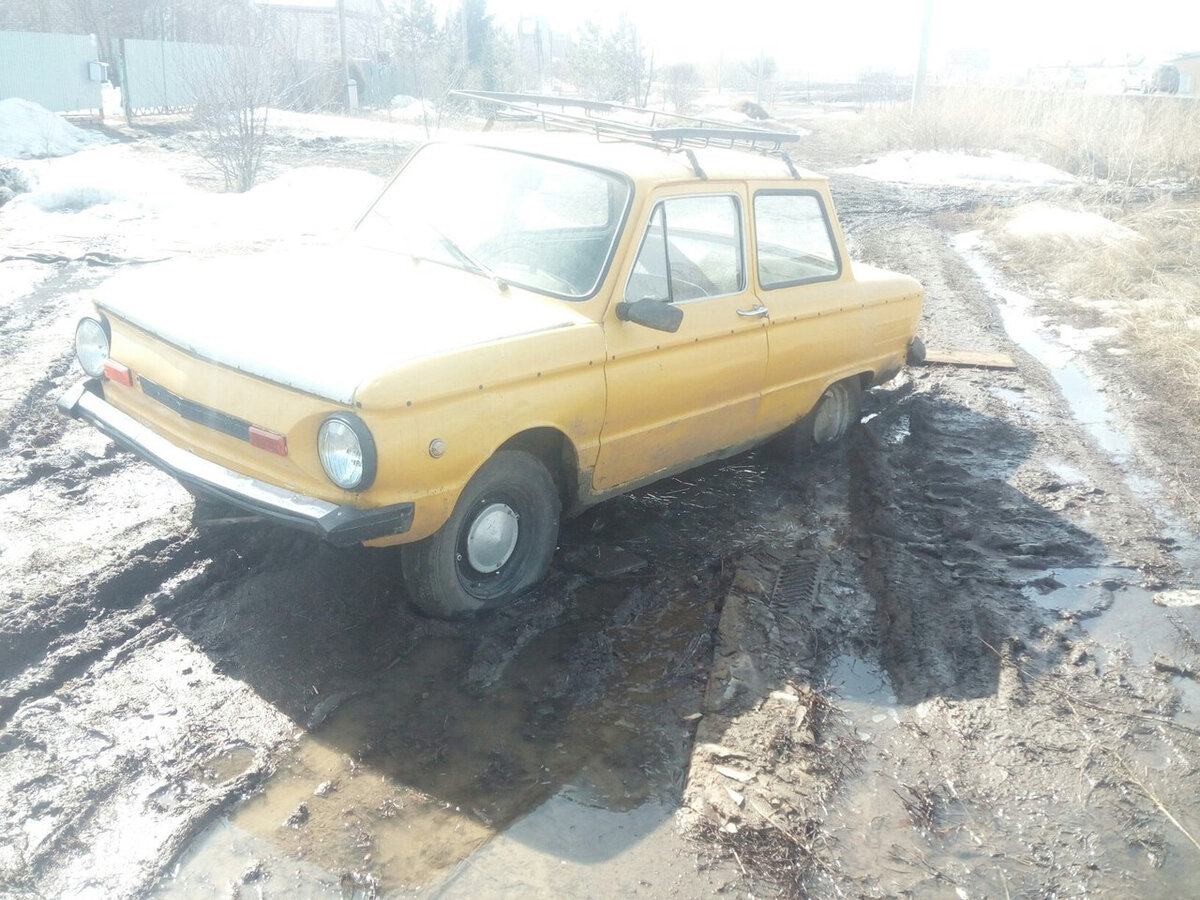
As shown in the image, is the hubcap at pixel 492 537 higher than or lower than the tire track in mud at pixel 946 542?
higher

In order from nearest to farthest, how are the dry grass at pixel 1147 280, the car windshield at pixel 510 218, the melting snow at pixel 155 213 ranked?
the car windshield at pixel 510 218 < the dry grass at pixel 1147 280 < the melting snow at pixel 155 213

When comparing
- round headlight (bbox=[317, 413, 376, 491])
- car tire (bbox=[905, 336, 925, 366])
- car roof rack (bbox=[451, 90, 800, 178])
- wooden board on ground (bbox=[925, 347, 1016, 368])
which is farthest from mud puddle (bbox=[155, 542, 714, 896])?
wooden board on ground (bbox=[925, 347, 1016, 368])

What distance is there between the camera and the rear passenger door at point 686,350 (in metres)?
4.44

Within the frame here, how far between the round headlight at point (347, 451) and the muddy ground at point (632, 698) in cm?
76

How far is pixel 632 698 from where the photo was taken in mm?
3814

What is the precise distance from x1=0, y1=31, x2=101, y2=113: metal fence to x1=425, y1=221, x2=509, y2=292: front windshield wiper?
25078mm

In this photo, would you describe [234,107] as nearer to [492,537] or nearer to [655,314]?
[655,314]

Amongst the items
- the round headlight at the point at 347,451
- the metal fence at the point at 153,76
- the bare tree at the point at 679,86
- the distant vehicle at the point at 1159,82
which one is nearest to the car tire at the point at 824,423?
the round headlight at the point at 347,451

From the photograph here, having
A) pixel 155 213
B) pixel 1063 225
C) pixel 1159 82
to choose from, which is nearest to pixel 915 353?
pixel 1063 225

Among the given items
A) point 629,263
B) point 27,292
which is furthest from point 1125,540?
point 27,292

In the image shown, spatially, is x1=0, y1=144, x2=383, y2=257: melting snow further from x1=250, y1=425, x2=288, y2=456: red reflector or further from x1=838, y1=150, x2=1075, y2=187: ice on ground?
x1=838, y1=150, x2=1075, y2=187: ice on ground

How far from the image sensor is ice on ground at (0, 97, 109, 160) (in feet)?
63.3

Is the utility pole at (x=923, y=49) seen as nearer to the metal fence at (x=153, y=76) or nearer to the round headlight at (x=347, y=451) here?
the metal fence at (x=153, y=76)

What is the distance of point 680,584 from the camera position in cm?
466
